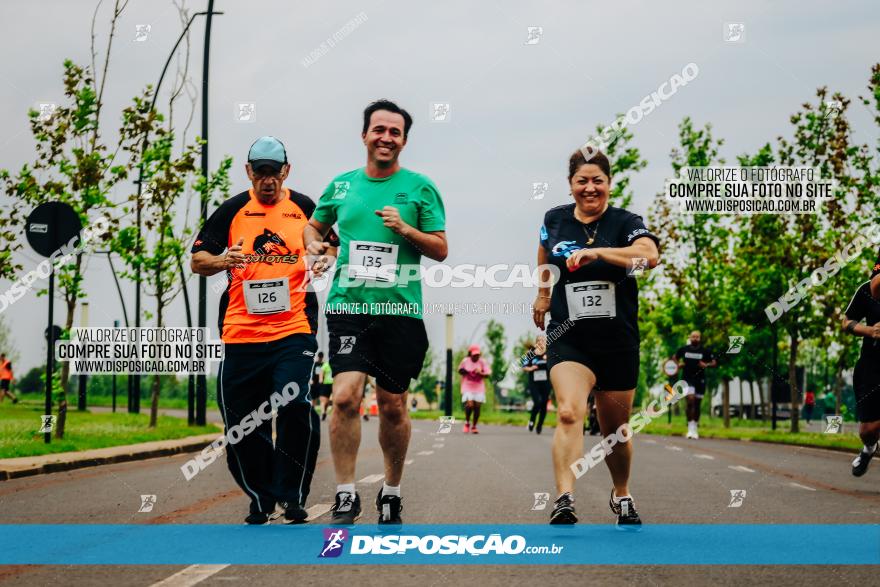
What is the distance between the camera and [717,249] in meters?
33.7

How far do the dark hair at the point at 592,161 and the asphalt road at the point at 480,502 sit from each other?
7.33 ft

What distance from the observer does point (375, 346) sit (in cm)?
638

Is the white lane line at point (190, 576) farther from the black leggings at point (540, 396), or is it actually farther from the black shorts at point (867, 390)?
the black leggings at point (540, 396)

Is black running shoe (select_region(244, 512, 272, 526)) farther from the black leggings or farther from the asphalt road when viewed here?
the black leggings

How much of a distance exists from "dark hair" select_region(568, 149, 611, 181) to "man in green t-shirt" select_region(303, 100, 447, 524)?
824 mm

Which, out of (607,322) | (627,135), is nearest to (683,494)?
(607,322)

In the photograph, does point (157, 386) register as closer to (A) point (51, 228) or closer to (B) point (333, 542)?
(A) point (51, 228)

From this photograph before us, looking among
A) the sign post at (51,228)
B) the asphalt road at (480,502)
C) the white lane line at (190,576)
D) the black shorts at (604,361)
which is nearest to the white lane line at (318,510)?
the asphalt road at (480,502)

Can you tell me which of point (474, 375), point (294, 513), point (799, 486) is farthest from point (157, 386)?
point (294, 513)

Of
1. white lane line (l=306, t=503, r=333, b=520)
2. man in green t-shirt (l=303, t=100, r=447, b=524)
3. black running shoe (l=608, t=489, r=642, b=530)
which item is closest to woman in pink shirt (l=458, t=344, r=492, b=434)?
white lane line (l=306, t=503, r=333, b=520)

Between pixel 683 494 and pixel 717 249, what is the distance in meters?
24.8

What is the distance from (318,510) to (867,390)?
527 centimetres

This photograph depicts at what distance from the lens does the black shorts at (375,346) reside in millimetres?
6305

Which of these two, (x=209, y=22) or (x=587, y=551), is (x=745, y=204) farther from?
(x=587, y=551)
